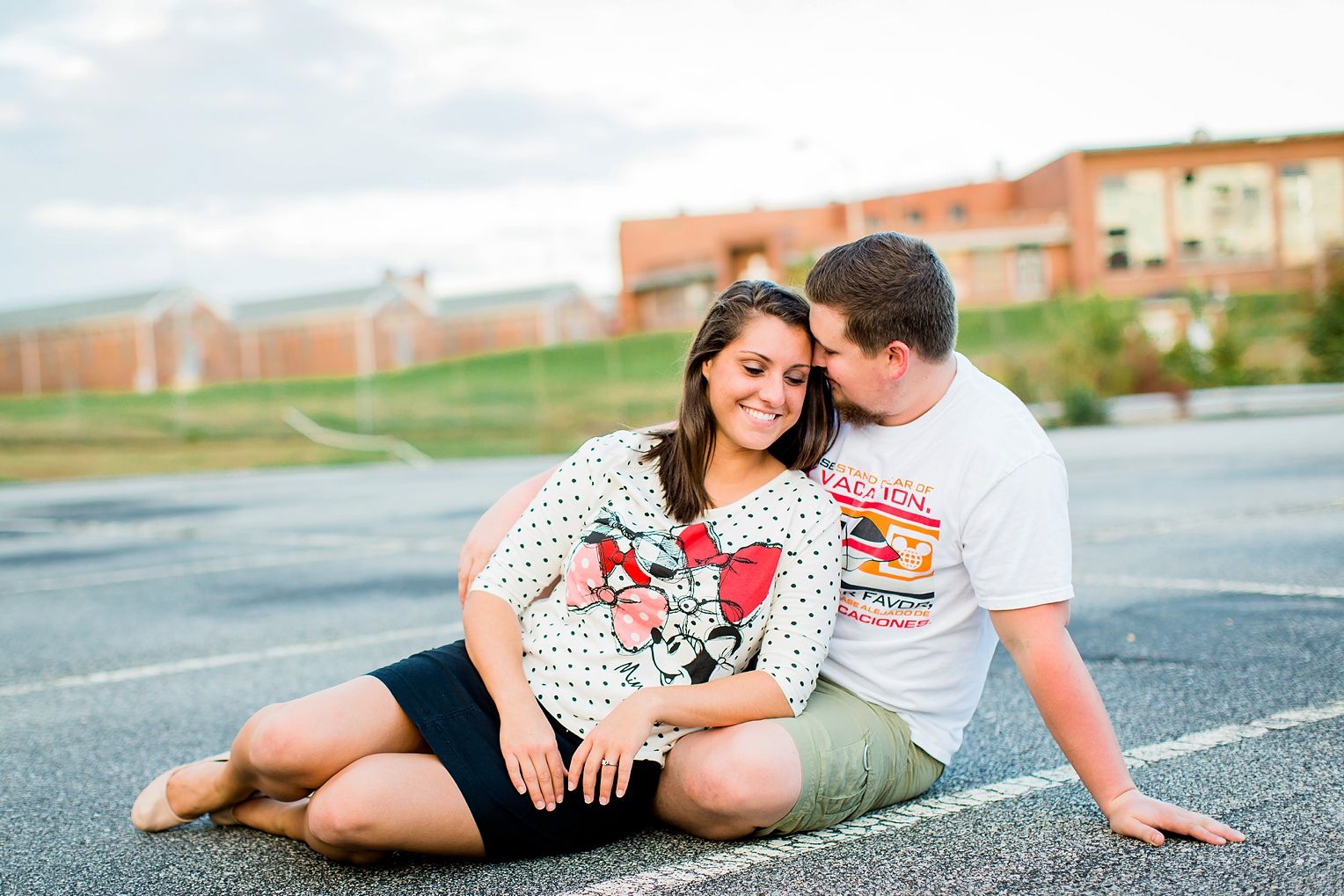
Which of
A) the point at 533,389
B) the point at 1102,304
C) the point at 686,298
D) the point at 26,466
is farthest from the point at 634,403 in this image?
the point at 686,298

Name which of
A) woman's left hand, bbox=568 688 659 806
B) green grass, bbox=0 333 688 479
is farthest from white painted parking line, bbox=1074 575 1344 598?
green grass, bbox=0 333 688 479

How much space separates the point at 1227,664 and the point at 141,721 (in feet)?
12.6

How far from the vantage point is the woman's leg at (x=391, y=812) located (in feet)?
7.93

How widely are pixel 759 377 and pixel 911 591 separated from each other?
0.62 meters

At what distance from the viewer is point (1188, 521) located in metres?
8.23

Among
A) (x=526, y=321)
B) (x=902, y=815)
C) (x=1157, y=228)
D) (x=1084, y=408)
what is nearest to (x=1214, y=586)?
(x=902, y=815)

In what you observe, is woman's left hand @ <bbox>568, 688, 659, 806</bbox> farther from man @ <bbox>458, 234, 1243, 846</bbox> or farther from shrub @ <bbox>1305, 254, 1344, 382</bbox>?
shrub @ <bbox>1305, 254, 1344, 382</bbox>

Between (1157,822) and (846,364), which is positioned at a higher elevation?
(846,364)

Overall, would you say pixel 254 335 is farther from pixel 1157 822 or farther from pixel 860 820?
pixel 1157 822

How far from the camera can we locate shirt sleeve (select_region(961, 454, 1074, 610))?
2.48 m

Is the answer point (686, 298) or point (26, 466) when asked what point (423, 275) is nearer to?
point (686, 298)

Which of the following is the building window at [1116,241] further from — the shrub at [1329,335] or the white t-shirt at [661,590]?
the white t-shirt at [661,590]

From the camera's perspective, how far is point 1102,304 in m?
28.0

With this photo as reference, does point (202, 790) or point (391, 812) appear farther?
point (202, 790)
